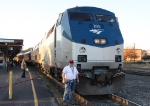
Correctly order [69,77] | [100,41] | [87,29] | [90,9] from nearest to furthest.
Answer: [69,77]
[100,41]
[87,29]
[90,9]

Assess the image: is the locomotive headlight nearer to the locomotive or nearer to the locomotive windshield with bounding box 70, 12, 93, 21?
the locomotive

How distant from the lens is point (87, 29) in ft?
30.6

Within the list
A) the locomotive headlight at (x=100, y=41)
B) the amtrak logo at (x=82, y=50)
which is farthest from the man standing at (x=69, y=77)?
the locomotive headlight at (x=100, y=41)

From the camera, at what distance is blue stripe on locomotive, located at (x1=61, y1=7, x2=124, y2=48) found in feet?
29.4

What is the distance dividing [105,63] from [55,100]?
8.31ft

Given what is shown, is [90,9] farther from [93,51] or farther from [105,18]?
[93,51]

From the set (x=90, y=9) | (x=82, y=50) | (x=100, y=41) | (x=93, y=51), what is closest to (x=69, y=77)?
(x=82, y=50)

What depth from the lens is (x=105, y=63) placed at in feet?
29.5

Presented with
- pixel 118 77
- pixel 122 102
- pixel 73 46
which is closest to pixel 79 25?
pixel 73 46

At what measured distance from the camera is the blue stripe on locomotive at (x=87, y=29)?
8.97 metres

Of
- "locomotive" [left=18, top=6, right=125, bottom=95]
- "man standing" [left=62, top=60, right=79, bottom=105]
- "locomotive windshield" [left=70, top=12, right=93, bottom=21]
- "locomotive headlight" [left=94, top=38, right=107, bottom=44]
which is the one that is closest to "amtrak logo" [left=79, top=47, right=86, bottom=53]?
"locomotive" [left=18, top=6, right=125, bottom=95]

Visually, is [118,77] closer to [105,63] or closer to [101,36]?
[105,63]

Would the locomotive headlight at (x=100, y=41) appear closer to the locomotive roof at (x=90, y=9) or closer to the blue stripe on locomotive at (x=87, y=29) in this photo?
the blue stripe on locomotive at (x=87, y=29)

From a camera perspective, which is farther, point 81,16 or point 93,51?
point 81,16
